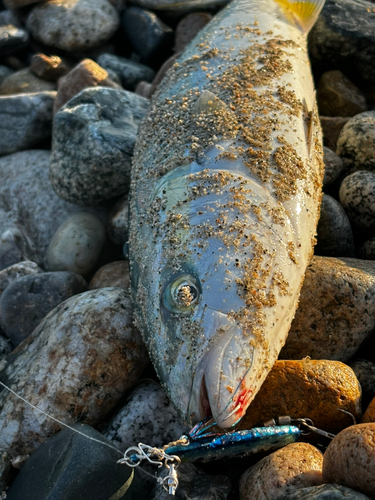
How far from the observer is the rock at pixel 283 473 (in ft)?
7.72

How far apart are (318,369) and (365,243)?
1.51m

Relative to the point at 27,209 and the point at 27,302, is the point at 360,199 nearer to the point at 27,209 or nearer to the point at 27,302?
the point at 27,302

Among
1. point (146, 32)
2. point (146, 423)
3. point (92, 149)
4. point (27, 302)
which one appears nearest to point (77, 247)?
point (27, 302)

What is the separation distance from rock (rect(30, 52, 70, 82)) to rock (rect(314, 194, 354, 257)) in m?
4.27

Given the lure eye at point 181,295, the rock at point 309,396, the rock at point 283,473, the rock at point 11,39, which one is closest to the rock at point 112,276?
the lure eye at point 181,295

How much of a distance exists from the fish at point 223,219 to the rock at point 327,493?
1.39 feet

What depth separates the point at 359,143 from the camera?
4289 millimetres

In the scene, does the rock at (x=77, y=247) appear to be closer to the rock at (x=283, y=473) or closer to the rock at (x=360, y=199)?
the rock at (x=360, y=199)

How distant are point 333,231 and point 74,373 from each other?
2.15 meters

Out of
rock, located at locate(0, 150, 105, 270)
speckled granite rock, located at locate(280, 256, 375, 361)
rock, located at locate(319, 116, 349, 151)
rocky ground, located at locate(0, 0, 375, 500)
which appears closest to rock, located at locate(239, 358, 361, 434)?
rocky ground, located at locate(0, 0, 375, 500)

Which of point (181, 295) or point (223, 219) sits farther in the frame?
point (223, 219)

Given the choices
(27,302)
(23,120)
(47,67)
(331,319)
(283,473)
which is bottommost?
(27,302)

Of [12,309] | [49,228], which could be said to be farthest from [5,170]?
[12,309]

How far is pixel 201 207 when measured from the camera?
9.45 ft
